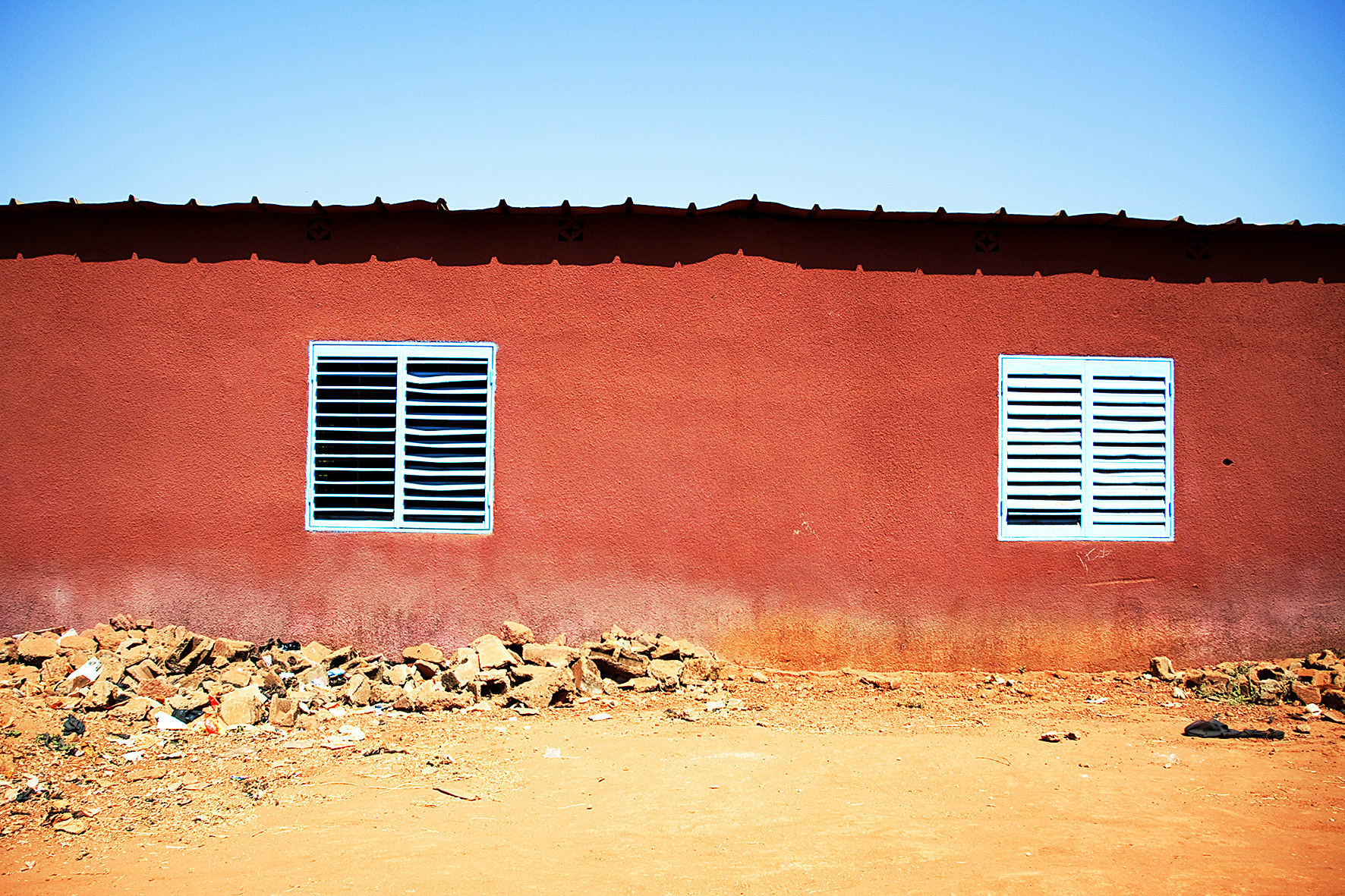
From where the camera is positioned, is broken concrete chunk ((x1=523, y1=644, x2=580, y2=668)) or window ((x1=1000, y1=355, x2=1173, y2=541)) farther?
window ((x1=1000, y1=355, x2=1173, y2=541))

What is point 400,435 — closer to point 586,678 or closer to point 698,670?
point 586,678

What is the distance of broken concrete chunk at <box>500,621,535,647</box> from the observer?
6590 millimetres

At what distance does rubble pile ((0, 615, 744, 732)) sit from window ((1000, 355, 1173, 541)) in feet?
8.73

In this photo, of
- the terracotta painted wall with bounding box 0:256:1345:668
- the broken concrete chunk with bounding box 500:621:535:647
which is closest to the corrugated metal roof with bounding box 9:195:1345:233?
the terracotta painted wall with bounding box 0:256:1345:668

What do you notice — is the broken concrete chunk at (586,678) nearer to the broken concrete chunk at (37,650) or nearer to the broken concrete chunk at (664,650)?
the broken concrete chunk at (664,650)

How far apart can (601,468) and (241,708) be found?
286cm

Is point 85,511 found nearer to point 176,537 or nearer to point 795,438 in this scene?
point 176,537

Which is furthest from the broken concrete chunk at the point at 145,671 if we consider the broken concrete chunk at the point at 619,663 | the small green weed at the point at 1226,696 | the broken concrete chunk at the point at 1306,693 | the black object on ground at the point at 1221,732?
the broken concrete chunk at the point at 1306,693

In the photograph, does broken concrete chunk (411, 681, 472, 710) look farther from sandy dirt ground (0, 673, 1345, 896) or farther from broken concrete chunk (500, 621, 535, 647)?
broken concrete chunk (500, 621, 535, 647)

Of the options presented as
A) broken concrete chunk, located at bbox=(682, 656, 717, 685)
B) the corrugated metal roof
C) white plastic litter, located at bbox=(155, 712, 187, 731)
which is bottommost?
white plastic litter, located at bbox=(155, 712, 187, 731)

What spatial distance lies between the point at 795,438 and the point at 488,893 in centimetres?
428

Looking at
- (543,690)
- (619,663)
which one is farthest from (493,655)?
(619,663)

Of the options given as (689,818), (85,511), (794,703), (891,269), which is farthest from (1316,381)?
(85,511)

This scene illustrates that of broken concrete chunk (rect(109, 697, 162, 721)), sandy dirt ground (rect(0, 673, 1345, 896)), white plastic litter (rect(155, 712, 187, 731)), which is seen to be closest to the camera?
sandy dirt ground (rect(0, 673, 1345, 896))
